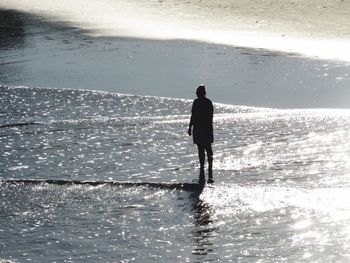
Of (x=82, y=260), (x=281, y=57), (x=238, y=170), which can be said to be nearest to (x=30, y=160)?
(x=238, y=170)

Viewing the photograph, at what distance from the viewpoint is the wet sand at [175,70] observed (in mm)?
20391

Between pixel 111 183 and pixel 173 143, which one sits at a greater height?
pixel 173 143

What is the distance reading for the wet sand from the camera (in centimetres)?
2039

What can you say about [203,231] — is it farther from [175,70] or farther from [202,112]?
[175,70]

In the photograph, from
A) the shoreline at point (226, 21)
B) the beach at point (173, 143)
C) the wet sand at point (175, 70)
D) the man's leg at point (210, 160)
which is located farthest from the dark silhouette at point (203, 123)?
the shoreline at point (226, 21)

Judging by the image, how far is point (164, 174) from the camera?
1355cm

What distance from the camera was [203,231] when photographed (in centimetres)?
1062

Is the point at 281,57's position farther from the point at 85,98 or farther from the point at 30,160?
the point at 30,160

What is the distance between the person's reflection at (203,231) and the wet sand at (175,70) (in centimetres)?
796

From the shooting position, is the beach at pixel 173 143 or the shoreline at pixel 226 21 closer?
the beach at pixel 173 143

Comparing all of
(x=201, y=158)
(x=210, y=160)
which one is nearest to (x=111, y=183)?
(x=201, y=158)

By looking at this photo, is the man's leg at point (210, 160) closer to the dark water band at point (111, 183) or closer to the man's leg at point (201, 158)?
the man's leg at point (201, 158)

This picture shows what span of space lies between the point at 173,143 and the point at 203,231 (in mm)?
5206

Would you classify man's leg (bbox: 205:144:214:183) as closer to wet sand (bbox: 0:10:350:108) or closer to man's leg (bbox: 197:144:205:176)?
man's leg (bbox: 197:144:205:176)
